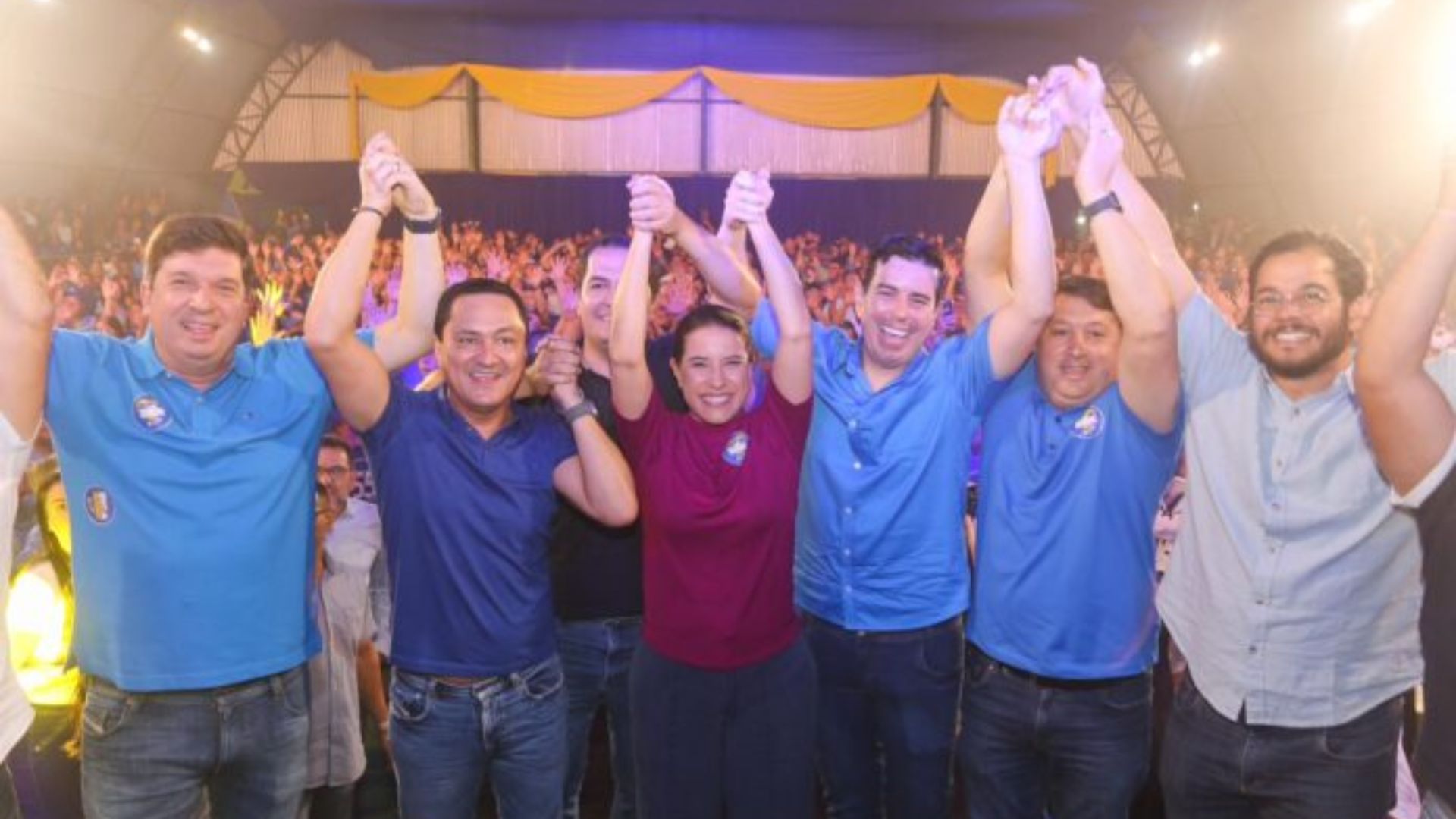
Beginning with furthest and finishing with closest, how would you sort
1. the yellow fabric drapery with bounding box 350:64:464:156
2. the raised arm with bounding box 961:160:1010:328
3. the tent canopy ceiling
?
the yellow fabric drapery with bounding box 350:64:464:156 < the tent canopy ceiling < the raised arm with bounding box 961:160:1010:328

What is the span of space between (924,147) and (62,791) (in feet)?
55.1

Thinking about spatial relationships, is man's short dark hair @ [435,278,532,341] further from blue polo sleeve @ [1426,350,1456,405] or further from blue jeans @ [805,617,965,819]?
blue polo sleeve @ [1426,350,1456,405]

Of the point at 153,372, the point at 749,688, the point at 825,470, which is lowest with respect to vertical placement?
the point at 749,688

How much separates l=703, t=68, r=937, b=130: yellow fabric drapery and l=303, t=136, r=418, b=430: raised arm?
Answer: 43.9ft

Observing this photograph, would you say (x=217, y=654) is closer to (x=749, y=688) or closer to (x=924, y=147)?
(x=749, y=688)

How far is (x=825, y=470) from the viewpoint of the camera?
8.23ft

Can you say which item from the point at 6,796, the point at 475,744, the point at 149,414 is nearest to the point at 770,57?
the point at 149,414

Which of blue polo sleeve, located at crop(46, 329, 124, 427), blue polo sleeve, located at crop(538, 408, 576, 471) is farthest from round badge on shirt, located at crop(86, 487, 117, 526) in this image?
blue polo sleeve, located at crop(538, 408, 576, 471)

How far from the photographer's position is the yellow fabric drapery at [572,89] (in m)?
14.8

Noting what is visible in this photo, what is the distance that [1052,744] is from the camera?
2285 mm

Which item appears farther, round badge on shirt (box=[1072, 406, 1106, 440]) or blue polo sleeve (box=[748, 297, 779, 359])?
blue polo sleeve (box=[748, 297, 779, 359])

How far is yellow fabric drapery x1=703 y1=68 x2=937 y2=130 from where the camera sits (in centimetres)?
1483

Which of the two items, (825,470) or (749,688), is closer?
(749,688)

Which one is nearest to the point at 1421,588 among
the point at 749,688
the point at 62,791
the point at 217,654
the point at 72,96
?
the point at 749,688
